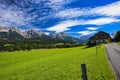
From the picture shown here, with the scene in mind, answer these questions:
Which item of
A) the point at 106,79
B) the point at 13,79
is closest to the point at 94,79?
the point at 106,79

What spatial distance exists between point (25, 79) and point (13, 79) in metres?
1.77

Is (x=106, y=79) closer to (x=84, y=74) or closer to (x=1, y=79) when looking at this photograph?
(x=84, y=74)

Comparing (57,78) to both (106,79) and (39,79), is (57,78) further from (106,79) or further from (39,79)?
(106,79)

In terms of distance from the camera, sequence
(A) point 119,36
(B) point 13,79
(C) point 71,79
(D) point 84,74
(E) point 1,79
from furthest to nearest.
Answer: (A) point 119,36 → (E) point 1,79 → (B) point 13,79 → (C) point 71,79 → (D) point 84,74

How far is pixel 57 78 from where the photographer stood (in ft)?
56.4

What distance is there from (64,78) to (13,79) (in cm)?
599

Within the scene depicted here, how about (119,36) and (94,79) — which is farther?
(119,36)

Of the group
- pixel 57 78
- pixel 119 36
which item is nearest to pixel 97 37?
pixel 57 78

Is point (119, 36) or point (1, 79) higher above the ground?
point (119, 36)

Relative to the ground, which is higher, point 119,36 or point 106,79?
point 119,36

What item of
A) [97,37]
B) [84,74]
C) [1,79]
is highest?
[97,37]

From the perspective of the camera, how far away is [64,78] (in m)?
16.9

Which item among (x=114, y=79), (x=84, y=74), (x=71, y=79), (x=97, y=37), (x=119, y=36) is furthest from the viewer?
(x=119, y=36)

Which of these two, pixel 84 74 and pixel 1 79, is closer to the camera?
pixel 84 74
